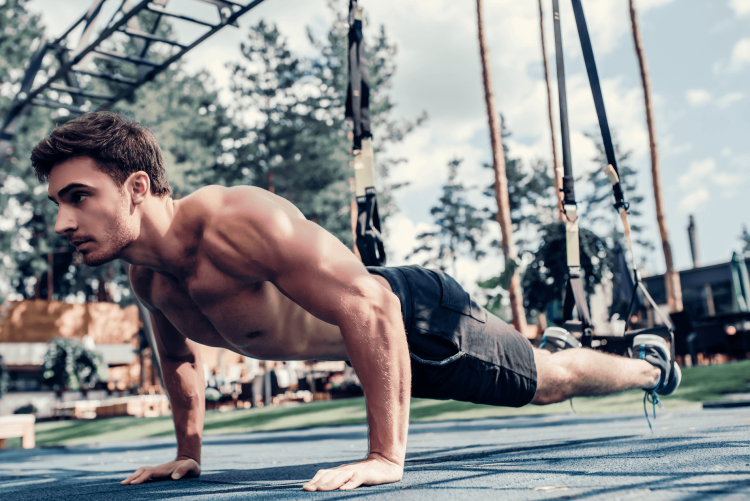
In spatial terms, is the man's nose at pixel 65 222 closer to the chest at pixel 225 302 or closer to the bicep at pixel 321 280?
the chest at pixel 225 302

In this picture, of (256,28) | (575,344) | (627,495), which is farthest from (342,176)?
(627,495)

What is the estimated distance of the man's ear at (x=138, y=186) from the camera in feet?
5.95

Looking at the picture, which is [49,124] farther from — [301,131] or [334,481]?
[334,481]

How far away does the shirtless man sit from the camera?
1.63m

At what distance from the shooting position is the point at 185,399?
7.73 feet

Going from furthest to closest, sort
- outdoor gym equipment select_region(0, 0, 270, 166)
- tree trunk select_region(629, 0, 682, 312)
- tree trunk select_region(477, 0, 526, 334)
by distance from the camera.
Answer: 1. tree trunk select_region(629, 0, 682, 312)
2. tree trunk select_region(477, 0, 526, 334)
3. outdoor gym equipment select_region(0, 0, 270, 166)

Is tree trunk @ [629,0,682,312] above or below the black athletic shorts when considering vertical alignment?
above

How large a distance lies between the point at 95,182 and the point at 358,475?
1146 mm

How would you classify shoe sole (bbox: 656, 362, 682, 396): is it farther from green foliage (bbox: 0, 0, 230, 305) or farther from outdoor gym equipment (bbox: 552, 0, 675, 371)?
green foliage (bbox: 0, 0, 230, 305)

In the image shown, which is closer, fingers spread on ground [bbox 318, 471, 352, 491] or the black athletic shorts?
fingers spread on ground [bbox 318, 471, 352, 491]

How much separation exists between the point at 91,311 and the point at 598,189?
28.3 metres

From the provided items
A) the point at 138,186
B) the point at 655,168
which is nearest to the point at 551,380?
the point at 138,186

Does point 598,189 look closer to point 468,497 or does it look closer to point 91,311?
point 91,311

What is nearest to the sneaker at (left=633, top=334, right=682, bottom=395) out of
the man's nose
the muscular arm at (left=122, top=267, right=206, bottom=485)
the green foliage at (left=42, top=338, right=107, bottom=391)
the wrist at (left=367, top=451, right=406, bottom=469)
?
the wrist at (left=367, top=451, right=406, bottom=469)
